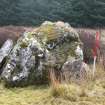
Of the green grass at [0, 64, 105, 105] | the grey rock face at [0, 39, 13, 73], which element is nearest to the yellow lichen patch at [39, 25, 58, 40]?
the grey rock face at [0, 39, 13, 73]

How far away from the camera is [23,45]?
321 inches

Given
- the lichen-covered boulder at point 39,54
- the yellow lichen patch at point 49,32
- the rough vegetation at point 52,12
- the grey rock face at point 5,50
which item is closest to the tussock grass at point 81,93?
the lichen-covered boulder at point 39,54

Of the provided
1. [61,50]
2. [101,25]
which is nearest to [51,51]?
[61,50]

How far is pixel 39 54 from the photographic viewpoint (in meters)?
7.92

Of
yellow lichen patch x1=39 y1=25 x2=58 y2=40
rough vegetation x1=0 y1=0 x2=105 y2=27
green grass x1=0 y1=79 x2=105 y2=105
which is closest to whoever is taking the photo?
green grass x1=0 y1=79 x2=105 y2=105

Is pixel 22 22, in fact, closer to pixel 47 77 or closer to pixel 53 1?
pixel 53 1

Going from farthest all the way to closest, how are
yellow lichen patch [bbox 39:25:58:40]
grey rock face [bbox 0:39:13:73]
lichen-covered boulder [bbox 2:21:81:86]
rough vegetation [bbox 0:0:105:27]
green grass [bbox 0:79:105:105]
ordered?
rough vegetation [bbox 0:0:105:27], grey rock face [bbox 0:39:13:73], yellow lichen patch [bbox 39:25:58:40], lichen-covered boulder [bbox 2:21:81:86], green grass [bbox 0:79:105:105]

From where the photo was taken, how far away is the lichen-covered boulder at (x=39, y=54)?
25.5ft

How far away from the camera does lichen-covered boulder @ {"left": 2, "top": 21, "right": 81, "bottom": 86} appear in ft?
25.5

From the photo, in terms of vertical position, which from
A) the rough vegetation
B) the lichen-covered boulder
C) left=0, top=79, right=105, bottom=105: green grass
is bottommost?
left=0, top=79, right=105, bottom=105: green grass

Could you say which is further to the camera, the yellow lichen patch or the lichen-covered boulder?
the yellow lichen patch

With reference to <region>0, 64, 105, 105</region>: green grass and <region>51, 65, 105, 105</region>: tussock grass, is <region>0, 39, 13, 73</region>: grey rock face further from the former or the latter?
<region>51, 65, 105, 105</region>: tussock grass

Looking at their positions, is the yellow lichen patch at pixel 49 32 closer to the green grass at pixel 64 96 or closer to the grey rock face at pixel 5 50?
the grey rock face at pixel 5 50

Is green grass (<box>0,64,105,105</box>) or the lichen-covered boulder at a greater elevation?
the lichen-covered boulder
